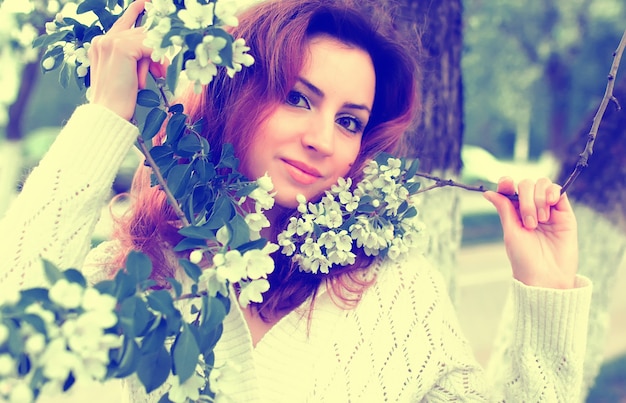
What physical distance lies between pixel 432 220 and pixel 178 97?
939 millimetres

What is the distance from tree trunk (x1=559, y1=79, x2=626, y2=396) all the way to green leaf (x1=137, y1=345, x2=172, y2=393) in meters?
1.72

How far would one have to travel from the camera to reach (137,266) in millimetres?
1021

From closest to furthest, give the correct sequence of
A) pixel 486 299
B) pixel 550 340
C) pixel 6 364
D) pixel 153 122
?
pixel 6 364 → pixel 153 122 → pixel 550 340 → pixel 486 299

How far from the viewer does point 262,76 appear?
1.68 meters

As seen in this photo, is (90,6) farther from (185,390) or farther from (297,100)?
(185,390)

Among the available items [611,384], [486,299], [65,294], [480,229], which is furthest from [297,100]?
[480,229]

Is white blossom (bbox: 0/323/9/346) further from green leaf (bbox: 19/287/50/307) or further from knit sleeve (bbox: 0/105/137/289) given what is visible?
knit sleeve (bbox: 0/105/137/289)

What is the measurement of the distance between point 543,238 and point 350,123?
0.58 meters

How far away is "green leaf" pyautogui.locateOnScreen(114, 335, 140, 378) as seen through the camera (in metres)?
0.97

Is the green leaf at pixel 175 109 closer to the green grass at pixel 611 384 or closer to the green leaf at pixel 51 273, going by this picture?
the green leaf at pixel 51 273

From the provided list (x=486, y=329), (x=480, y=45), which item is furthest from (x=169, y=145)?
(x=480, y=45)

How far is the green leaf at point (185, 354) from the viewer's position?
104cm

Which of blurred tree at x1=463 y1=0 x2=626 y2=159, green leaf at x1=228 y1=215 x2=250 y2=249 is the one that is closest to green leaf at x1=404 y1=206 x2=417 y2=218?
green leaf at x1=228 y1=215 x2=250 y2=249

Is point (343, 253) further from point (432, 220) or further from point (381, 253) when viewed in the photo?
point (432, 220)
